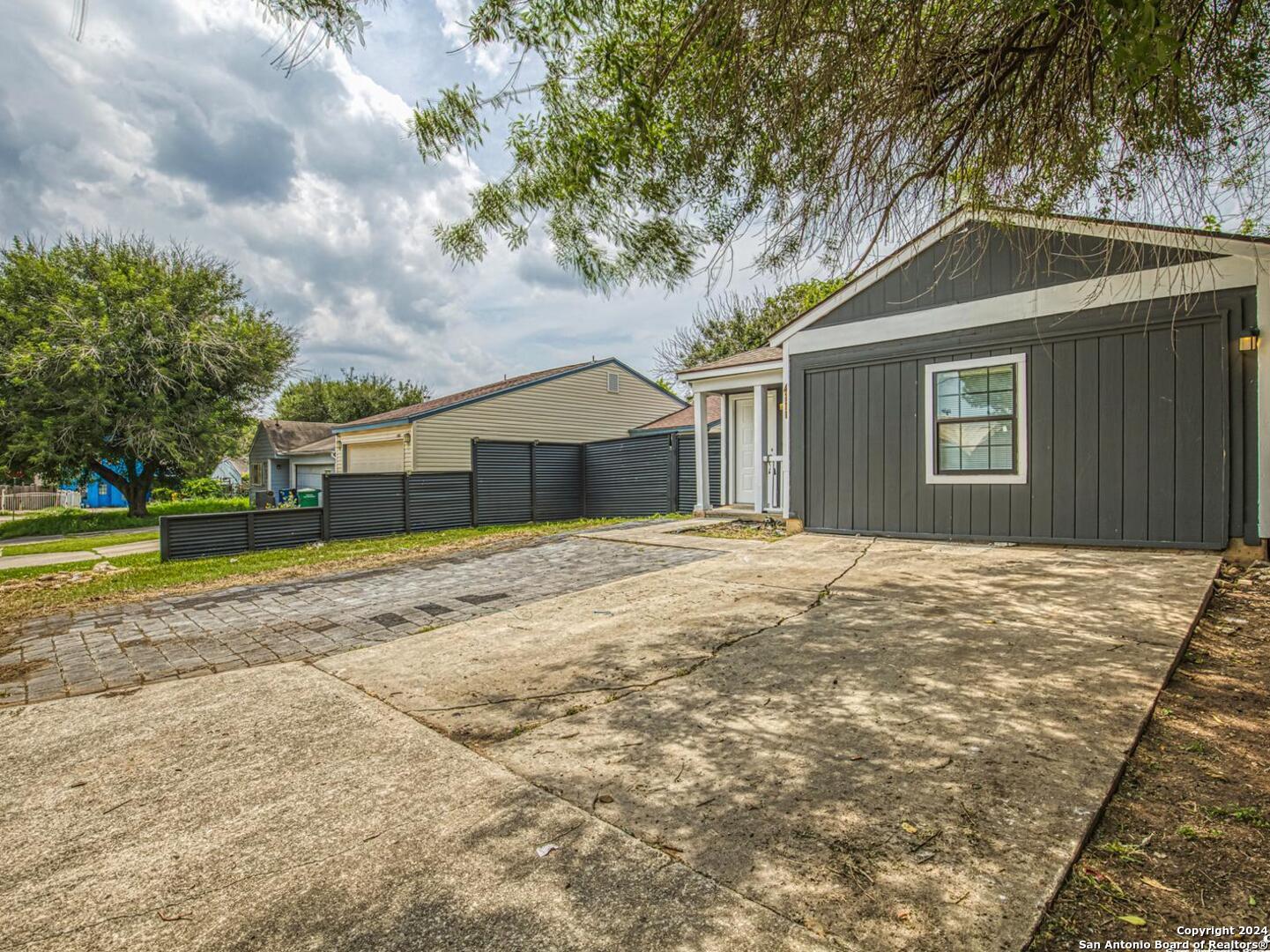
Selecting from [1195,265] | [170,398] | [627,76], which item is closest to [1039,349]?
[1195,265]

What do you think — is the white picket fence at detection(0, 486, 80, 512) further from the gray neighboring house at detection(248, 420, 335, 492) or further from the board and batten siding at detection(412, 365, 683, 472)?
the board and batten siding at detection(412, 365, 683, 472)

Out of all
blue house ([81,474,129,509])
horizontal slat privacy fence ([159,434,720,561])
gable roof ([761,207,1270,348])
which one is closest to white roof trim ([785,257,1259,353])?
gable roof ([761,207,1270,348])

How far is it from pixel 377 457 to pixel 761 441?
1250 cm

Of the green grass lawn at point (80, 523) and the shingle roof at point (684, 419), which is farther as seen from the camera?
the green grass lawn at point (80, 523)

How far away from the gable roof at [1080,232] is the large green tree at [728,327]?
1688 centimetres

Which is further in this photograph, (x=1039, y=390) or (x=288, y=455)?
(x=288, y=455)

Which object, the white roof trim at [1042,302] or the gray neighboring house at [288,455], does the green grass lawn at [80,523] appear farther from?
the white roof trim at [1042,302]

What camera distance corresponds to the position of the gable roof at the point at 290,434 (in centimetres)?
2741

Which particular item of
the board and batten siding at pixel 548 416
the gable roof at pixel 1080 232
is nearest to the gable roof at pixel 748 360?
the gable roof at pixel 1080 232

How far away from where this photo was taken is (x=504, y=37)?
3213mm

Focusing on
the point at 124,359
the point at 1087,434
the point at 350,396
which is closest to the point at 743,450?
the point at 1087,434

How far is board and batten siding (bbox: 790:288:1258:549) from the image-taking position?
529 cm

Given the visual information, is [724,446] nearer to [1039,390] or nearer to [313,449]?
[1039,390]

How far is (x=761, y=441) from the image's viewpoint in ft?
32.2
